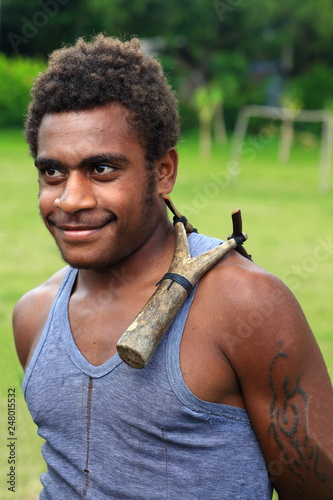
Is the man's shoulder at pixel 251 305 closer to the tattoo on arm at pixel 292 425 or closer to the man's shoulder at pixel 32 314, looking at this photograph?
the tattoo on arm at pixel 292 425

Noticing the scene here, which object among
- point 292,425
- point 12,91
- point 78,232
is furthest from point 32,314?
point 12,91

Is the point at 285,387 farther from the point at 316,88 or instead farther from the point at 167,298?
the point at 316,88

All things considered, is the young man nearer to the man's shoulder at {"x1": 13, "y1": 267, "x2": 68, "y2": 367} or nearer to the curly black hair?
the curly black hair

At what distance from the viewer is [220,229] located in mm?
10828

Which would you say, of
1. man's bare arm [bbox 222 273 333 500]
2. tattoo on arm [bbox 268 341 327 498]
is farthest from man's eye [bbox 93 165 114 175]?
tattoo on arm [bbox 268 341 327 498]

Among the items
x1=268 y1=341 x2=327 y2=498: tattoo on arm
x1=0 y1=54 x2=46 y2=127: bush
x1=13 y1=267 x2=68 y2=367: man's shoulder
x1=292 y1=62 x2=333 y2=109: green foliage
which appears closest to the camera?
x1=268 y1=341 x2=327 y2=498: tattoo on arm

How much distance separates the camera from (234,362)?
1.82 m

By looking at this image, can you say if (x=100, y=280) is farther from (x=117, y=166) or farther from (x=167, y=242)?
(x=117, y=166)

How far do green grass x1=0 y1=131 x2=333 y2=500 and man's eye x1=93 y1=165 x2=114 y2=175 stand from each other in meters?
0.70

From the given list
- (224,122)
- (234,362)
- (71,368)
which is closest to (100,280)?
(71,368)

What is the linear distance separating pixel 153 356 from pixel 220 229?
356 inches

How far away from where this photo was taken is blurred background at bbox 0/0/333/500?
26.5ft

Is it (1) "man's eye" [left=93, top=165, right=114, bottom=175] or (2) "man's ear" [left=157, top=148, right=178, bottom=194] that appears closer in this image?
(1) "man's eye" [left=93, top=165, right=114, bottom=175]

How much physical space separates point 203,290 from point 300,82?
28.9 m
